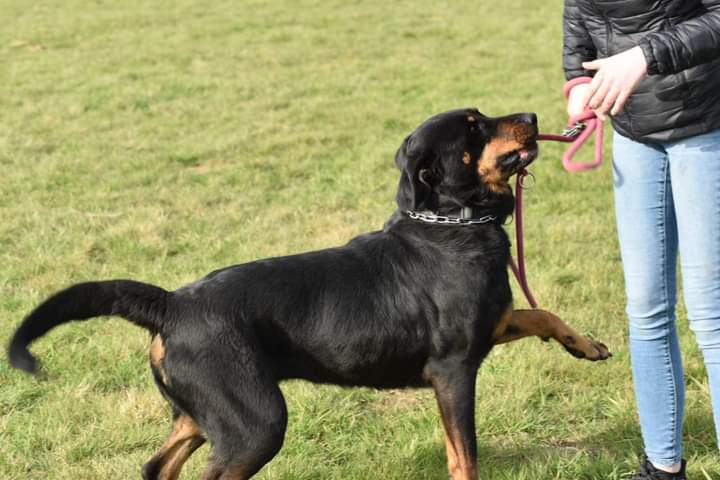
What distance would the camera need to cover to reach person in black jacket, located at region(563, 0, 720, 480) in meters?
3.18

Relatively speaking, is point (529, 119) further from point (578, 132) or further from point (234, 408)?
point (234, 408)

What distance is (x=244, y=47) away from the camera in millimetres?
15797

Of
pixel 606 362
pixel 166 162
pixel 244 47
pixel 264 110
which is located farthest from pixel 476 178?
pixel 244 47

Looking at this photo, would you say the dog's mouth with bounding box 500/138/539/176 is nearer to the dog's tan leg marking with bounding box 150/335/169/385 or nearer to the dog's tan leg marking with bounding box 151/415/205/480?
the dog's tan leg marking with bounding box 150/335/169/385

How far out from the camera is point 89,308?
3.29 meters

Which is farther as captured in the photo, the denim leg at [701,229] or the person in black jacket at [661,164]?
the denim leg at [701,229]

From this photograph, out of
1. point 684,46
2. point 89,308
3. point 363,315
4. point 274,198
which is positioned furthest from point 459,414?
point 274,198

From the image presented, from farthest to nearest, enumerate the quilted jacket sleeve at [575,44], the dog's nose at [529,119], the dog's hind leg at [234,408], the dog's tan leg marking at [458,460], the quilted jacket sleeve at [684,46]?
1. the dog's nose at [529,119]
2. the quilted jacket sleeve at [575,44]
3. the dog's tan leg marking at [458,460]
4. the dog's hind leg at [234,408]
5. the quilted jacket sleeve at [684,46]

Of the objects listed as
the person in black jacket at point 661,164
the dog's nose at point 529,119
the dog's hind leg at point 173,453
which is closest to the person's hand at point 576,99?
the person in black jacket at point 661,164

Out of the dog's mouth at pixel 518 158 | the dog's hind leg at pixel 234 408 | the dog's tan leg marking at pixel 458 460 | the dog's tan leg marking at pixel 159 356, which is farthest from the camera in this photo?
the dog's mouth at pixel 518 158

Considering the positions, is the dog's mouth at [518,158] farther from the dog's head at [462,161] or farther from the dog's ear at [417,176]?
the dog's ear at [417,176]

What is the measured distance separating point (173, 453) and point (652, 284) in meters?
2.16

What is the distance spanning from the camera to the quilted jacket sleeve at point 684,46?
3102mm

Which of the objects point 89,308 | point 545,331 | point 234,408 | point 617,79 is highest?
point 617,79
